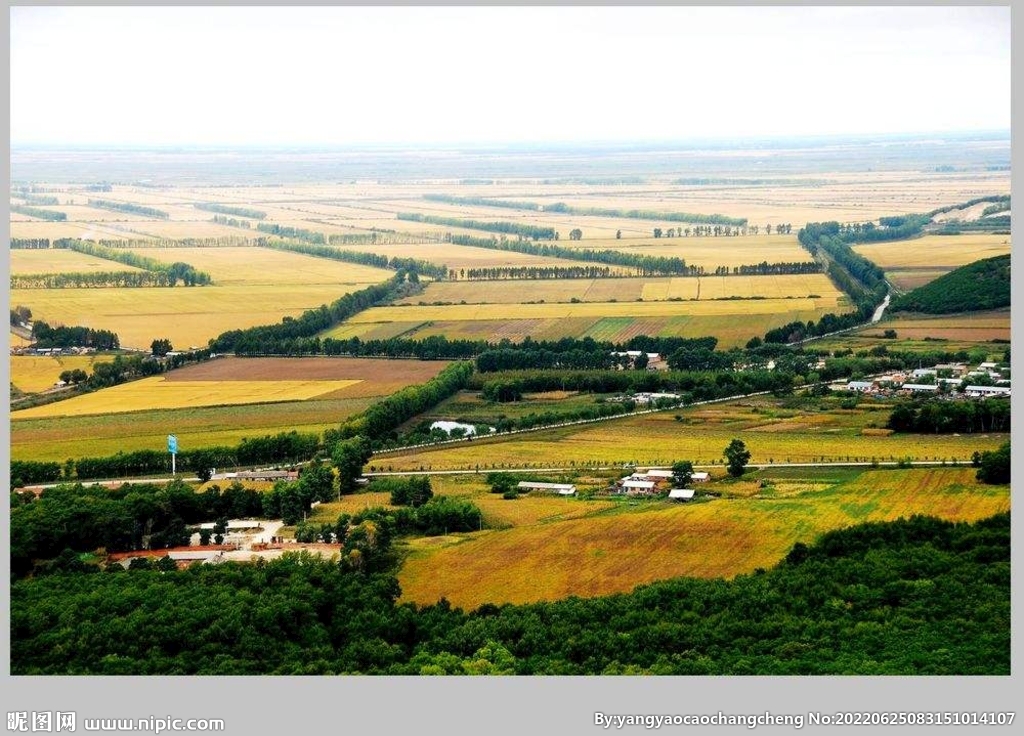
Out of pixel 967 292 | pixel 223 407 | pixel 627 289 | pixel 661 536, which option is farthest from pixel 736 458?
pixel 627 289

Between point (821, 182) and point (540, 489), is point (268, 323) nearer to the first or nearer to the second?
point (540, 489)

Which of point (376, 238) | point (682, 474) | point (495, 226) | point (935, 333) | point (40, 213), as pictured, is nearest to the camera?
point (682, 474)

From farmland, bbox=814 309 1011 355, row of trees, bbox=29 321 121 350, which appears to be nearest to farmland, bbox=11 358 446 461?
row of trees, bbox=29 321 121 350

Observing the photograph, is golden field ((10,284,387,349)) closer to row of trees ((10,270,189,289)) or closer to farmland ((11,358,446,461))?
row of trees ((10,270,189,289))

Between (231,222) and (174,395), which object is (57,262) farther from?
(174,395)

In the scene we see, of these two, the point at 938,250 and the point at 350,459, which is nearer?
the point at 350,459
